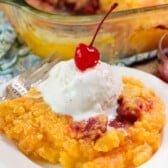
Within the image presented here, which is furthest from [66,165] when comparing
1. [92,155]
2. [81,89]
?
[81,89]

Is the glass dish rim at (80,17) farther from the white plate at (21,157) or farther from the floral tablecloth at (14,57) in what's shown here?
the white plate at (21,157)

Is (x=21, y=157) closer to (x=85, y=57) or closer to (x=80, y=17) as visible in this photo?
(x=85, y=57)

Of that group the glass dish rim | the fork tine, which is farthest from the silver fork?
the glass dish rim

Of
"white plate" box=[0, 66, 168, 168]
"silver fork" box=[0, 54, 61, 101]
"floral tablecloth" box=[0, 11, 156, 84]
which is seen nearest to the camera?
"white plate" box=[0, 66, 168, 168]

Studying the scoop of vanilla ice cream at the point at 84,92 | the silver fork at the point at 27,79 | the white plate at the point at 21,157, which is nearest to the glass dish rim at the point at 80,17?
the silver fork at the point at 27,79

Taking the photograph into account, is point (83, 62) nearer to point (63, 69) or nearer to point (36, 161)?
point (63, 69)

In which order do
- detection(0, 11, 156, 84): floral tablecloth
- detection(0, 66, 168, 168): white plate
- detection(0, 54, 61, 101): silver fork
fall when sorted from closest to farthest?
1. detection(0, 66, 168, 168): white plate
2. detection(0, 54, 61, 101): silver fork
3. detection(0, 11, 156, 84): floral tablecloth

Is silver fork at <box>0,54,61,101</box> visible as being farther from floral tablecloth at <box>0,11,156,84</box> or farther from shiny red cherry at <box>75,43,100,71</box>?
shiny red cherry at <box>75,43,100,71</box>

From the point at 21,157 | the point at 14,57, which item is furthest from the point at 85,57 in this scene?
the point at 14,57
